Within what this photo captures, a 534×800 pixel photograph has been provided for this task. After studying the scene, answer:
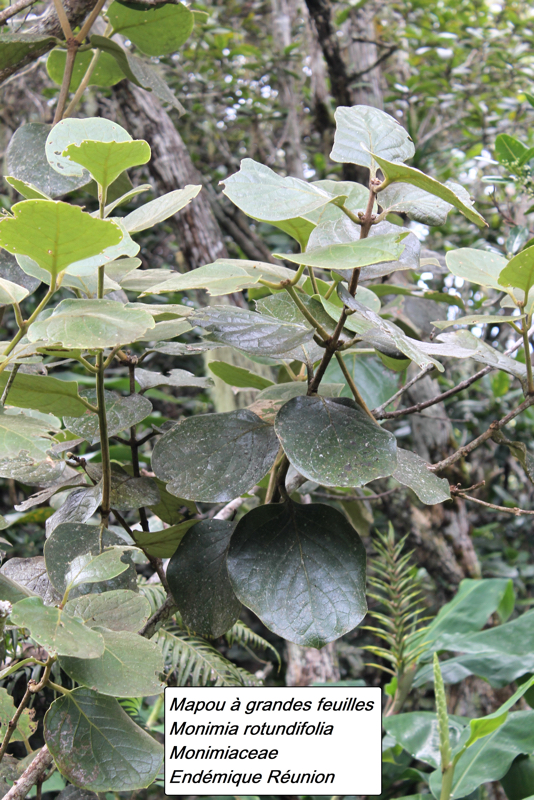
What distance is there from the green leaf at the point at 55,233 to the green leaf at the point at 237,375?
0.73ft

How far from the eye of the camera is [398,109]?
2.40 meters

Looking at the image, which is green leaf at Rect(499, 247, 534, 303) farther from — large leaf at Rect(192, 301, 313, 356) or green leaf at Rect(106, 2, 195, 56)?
green leaf at Rect(106, 2, 195, 56)

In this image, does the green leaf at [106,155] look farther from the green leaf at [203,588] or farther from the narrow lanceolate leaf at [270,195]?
the green leaf at [203,588]

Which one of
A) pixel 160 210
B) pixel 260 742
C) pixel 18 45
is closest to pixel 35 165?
pixel 18 45

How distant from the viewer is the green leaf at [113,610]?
348 mm

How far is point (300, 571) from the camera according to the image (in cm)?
39

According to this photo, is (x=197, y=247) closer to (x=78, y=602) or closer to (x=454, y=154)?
(x=78, y=602)

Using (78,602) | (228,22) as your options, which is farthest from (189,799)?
(228,22)

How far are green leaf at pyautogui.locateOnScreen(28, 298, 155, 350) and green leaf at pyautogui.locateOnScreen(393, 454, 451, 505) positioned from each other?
0.69 feet

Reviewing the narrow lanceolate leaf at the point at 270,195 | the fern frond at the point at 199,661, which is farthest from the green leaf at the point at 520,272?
the fern frond at the point at 199,661

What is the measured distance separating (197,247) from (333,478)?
1307 millimetres

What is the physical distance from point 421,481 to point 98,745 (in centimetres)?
28

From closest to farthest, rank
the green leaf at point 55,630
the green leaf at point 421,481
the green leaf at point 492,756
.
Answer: the green leaf at point 55,630, the green leaf at point 421,481, the green leaf at point 492,756

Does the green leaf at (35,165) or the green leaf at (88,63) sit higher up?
the green leaf at (88,63)
